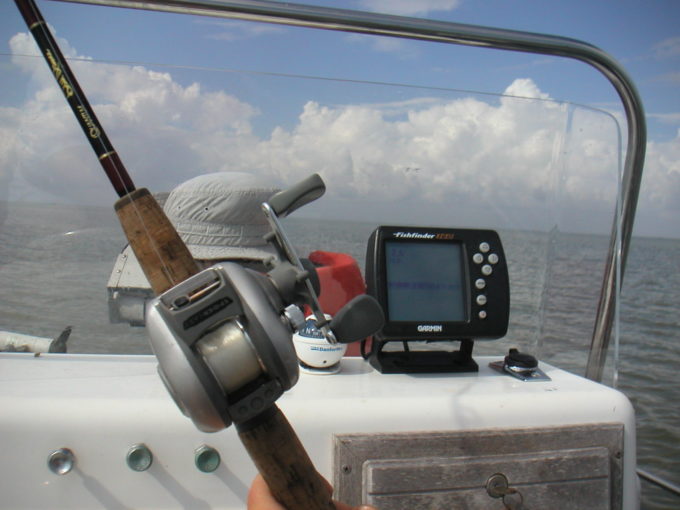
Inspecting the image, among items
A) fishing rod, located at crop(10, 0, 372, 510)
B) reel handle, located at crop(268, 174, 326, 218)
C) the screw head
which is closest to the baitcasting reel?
fishing rod, located at crop(10, 0, 372, 510)

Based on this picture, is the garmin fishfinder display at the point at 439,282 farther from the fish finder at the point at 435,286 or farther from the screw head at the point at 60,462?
the screw head at the point at 60,462

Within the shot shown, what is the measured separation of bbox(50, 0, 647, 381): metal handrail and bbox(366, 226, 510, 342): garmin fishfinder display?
0.50m

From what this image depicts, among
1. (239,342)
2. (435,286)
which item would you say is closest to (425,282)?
(435,286)

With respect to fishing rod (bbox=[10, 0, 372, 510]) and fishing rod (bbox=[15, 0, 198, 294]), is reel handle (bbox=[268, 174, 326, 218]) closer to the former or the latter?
fishing rod (bbox=[10, 0, 372, 510])

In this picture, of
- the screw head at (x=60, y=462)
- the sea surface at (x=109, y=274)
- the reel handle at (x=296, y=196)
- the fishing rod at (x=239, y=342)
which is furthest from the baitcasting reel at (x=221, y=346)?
the sea surface at (x=109, y=274)

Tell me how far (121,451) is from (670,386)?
372 centimetres

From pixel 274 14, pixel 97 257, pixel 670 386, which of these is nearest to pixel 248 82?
pixel 274 14

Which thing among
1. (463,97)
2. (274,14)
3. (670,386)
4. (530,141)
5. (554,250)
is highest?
(274,14)

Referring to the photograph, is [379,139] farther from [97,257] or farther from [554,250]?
[97,257]

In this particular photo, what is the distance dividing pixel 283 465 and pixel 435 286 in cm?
71

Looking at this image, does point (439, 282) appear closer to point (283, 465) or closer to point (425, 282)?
point (425, 282)

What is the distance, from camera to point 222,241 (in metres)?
1.39

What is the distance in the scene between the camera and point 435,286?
1.32 meters

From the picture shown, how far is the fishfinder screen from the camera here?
50.7 inches
